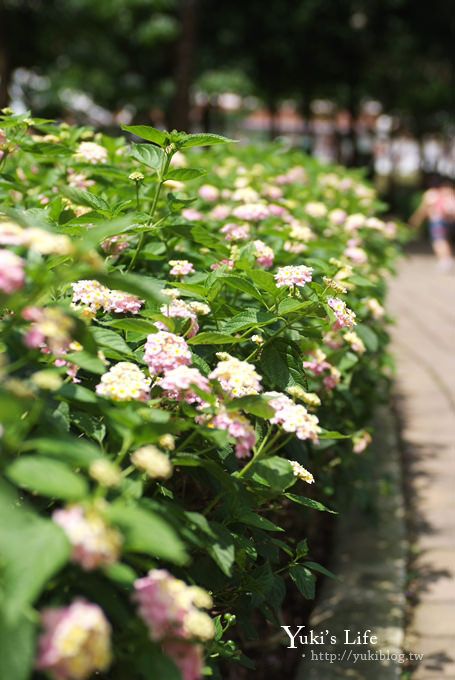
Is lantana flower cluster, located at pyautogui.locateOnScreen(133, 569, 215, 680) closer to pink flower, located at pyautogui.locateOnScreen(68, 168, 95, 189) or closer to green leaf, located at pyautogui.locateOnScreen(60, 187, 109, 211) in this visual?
green leaf, located at pyautogui.locateOnScreen(60, 187, 109, 211)

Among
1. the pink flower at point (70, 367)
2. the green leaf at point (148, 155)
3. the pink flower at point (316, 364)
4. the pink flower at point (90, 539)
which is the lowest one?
the pink flower at point (316, 364)

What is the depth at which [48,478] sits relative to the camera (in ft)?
3.12

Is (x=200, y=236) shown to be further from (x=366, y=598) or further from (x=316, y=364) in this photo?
(x=366, y=598)

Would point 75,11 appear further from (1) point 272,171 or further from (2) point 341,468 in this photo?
(2) point 341,468

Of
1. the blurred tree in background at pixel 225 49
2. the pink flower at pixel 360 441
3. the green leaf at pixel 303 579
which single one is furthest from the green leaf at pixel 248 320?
the blurred tree in background at pixel 225 49

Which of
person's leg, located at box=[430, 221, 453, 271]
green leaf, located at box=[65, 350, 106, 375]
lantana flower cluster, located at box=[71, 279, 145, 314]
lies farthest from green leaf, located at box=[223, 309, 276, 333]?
person's leg, located at box=[430, 221, 453, 271]

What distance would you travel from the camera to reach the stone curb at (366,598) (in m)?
2.62

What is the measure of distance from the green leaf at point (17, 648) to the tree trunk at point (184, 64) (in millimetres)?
12649

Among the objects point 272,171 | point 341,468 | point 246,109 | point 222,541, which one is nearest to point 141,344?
point 222,541

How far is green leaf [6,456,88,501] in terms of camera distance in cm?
93

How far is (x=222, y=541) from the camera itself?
1365 millimetres

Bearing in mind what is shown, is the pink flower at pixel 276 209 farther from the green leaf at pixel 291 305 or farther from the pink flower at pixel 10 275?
the pink flower at pixel 10 275

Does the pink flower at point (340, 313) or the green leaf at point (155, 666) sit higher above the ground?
the pink flower at point (340, 313)

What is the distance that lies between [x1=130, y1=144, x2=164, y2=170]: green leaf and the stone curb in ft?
5.70
